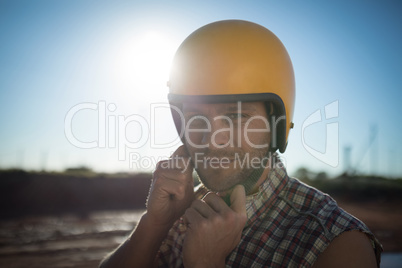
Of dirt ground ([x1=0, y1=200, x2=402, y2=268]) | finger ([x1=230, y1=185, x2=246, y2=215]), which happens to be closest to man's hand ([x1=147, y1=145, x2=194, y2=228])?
finger ([x1=230, y1=185, x2=246, y2=215])

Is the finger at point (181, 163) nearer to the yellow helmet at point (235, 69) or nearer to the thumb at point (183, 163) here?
the thumb at point (183, 163)

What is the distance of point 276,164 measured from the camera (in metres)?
2.35

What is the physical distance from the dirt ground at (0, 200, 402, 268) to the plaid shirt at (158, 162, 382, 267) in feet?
20.5

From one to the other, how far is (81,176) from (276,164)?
2133 cm

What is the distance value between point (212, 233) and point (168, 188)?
0.58 m

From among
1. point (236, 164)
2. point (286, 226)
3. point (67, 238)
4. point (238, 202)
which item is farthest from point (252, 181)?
point (67, 238)

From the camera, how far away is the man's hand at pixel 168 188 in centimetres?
220

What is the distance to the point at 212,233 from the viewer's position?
1699 mm

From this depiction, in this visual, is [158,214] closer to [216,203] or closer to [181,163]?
[181,163]

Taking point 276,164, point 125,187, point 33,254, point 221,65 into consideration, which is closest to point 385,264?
point 276,164

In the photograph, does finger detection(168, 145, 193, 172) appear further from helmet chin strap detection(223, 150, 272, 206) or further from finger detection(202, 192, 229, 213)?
finger detection(202, 192, 229, 213)

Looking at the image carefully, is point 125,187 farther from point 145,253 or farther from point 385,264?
point 145,253

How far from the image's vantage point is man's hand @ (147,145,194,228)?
7.22 feet

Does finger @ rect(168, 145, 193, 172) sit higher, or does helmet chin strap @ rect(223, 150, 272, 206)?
finger @ rect(168, 145, 193, 172)
